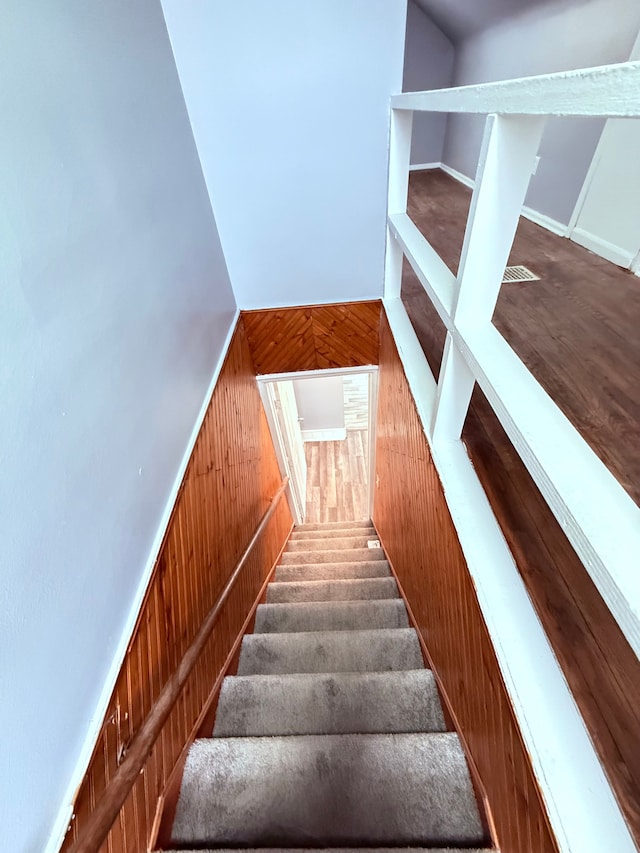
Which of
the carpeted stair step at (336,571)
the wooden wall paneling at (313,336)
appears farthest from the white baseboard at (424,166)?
the carpeted stair step at (336,571)

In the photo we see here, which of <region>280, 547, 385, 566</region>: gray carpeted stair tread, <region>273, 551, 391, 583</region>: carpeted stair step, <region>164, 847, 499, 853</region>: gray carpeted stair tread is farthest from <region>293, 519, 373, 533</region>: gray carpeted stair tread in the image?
<region>164, 847, 499, 853</region>: gray carpeted stair tread

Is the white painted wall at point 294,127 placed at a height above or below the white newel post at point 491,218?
above

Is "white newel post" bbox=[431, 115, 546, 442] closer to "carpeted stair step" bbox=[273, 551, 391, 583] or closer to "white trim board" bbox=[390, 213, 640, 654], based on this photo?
"white trim board" bbox=[390, 213, 640, 654]

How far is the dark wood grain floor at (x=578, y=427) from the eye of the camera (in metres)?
0.92

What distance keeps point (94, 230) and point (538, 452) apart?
1263 millimetres

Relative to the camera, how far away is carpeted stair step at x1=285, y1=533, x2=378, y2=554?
431 centimetres

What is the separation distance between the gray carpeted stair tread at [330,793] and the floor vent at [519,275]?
2300 mm

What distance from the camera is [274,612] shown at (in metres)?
2.50

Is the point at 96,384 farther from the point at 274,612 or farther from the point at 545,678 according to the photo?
the point at 274,612

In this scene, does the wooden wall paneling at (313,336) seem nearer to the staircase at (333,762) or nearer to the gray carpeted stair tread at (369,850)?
the staircase at (333,762)

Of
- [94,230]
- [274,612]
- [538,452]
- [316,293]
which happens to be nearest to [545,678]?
[538,452]

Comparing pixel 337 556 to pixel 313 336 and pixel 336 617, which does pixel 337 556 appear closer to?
pixel 336 617

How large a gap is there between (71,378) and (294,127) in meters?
2.05

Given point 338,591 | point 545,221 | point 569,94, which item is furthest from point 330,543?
point 569,94
